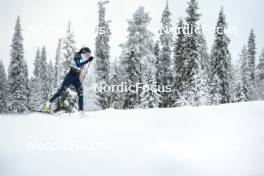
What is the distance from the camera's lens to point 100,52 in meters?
51.0

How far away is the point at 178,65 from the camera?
45.4m

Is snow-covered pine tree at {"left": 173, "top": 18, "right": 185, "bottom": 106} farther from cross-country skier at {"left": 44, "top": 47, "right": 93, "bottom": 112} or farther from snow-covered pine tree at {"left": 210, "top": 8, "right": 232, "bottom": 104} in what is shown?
cross-country skier at {"left": 44, "top": 47, "right": 93, "bottom": 112}

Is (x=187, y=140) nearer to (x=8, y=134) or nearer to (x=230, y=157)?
(x=230, y=157)

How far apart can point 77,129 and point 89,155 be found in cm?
144

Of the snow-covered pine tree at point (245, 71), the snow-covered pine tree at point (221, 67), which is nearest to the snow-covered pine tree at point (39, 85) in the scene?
the snow-covered pine tree at point (245, 71)

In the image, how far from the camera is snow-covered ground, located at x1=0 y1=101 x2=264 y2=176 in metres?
7.52

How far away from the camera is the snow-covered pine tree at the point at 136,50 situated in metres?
39.8

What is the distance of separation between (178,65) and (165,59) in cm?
673

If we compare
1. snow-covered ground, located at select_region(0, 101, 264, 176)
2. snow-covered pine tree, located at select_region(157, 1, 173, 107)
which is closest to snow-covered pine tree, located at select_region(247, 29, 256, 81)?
snow-covered pine tree, located at select_region(157, 1, 173, 107)

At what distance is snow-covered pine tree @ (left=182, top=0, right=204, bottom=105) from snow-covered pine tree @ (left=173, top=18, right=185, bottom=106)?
87 cm

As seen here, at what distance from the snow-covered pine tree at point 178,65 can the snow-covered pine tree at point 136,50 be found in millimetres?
4965

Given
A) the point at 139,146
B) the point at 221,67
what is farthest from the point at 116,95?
the point at 139,146

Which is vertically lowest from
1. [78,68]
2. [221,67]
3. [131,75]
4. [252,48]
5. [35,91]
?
[78,68]

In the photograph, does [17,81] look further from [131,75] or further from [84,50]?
[84,50]
